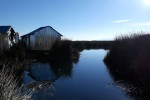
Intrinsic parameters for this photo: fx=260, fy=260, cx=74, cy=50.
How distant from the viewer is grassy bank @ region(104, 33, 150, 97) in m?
9.52

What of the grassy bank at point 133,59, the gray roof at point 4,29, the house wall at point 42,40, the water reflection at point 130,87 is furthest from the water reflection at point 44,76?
the gray roof at point 4,29

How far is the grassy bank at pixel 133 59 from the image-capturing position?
9.52m

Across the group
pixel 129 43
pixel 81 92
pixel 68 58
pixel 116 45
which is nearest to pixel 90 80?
pixel 81 92

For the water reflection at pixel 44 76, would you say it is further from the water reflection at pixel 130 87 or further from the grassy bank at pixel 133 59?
the grassy bank at pixel 133 59

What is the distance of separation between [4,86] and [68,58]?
67.9 ft

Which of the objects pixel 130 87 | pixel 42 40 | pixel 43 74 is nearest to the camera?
pixel 130 87

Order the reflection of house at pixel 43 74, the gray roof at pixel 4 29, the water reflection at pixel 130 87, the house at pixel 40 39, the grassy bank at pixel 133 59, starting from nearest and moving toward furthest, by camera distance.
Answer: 1. the water reflection at pixel 130 87
2. the grassy bank at pixel 133 59
3. the reflection of house at pixel 43 74
4. the gray roof at pixel 4 29
5. the house at pixel 40 39

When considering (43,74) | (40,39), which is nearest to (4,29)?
(40,39)

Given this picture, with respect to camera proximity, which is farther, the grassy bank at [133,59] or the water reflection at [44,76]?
the grassy bank at [133,59]

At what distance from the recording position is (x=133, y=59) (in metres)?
14.1

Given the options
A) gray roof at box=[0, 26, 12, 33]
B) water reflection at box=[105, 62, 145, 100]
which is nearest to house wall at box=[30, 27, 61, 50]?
gray roof at box=[0, 26, 12, 33]

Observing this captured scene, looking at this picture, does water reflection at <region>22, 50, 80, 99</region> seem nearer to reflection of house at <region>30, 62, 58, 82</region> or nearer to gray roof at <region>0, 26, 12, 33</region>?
reflection of house at <region>30, 62, 58, 82</region>

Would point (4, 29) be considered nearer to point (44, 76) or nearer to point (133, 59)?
point (44, 76)

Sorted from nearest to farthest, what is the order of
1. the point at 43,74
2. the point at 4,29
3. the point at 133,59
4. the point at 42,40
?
the point at 133,59 < the point at 43,74 < the point at 42,40 < the point at 4,29
